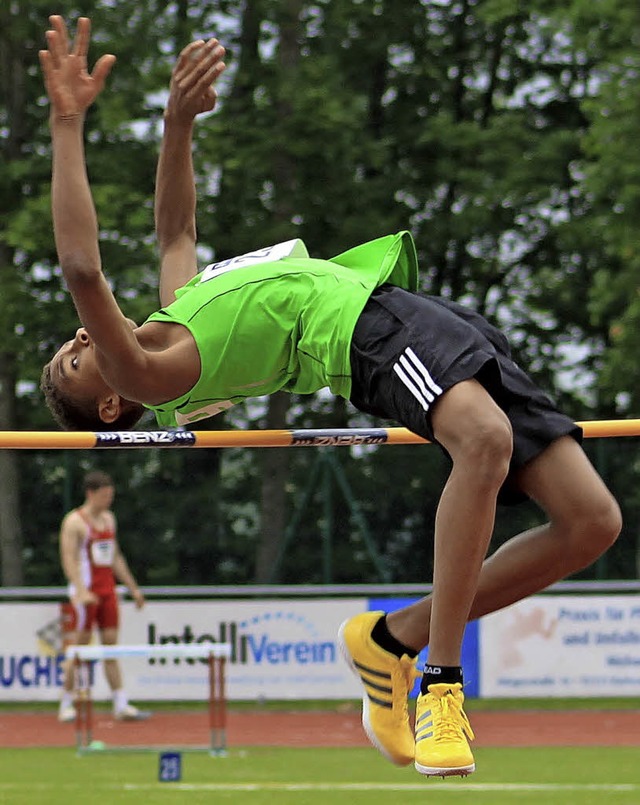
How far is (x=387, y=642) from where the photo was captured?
Result: 4289mm

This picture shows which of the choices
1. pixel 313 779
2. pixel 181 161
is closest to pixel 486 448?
pixel 181 161

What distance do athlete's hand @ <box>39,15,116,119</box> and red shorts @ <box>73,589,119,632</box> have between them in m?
8.85

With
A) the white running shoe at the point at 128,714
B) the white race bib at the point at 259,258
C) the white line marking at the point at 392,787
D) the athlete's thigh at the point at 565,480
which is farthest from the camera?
the white running shoe at the point at 128,714

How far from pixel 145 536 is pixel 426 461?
260cm

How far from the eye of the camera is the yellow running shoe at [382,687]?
420cm

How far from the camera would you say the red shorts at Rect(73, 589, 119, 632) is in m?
12.4

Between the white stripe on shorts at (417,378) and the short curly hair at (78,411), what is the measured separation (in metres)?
0.98

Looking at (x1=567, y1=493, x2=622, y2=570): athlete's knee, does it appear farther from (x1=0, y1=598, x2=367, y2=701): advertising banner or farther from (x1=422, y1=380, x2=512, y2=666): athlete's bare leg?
Result: (x1=0, y1=598, x2=367, y2=701): advertising banner

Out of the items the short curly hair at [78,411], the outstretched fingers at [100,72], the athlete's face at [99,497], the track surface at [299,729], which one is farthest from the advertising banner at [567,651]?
the outstretched fingers at [100,72]

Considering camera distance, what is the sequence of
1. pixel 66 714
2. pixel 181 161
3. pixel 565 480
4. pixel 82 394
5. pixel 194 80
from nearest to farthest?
1. pixel 565 480
2. pixel 82 394
3. pixel 194 80
4. pixel 181 161
5. pixel 66 714

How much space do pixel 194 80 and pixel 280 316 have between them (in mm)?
922

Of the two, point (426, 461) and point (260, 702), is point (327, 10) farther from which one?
point (260, 702)

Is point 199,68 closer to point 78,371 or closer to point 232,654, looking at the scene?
point 78,371

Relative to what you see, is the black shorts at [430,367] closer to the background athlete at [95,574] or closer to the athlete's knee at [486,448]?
the athlete's knee at [486,448]
